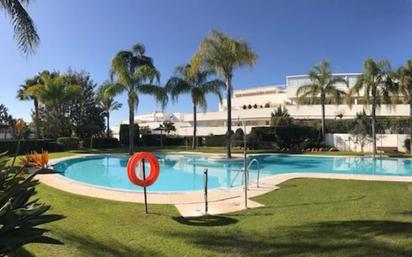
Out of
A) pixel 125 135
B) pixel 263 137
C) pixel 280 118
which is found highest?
pixel 280 118

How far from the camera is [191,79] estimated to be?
29.2 metres

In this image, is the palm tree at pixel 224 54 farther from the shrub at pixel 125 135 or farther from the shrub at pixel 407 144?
the shrub at pixel 125 135

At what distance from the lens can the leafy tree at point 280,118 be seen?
3441 cm

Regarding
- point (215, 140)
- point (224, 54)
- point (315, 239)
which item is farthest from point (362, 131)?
point (315, 239)

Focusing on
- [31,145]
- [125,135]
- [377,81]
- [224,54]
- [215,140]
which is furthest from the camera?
[125,135]

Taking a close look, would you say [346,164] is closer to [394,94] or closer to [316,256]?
[394,94]

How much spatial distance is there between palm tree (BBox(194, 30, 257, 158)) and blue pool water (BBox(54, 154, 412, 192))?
207 inches

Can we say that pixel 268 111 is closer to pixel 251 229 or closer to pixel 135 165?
pixel 135 165

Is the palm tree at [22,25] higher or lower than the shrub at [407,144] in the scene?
higher

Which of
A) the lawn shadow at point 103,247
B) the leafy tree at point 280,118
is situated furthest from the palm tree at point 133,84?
the lawn shadow at point 103,247

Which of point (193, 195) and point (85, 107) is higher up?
point (85, 107)

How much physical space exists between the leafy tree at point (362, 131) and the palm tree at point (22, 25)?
80.5 ft

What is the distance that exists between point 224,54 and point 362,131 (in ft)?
46.4

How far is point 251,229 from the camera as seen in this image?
6.07 meters
